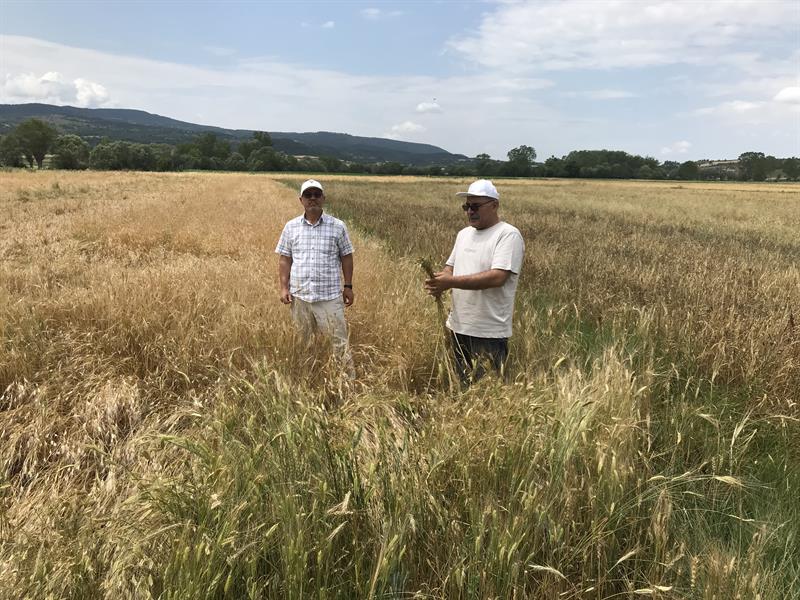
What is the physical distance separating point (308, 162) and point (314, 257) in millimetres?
124179

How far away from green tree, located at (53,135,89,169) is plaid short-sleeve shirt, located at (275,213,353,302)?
95346 mm

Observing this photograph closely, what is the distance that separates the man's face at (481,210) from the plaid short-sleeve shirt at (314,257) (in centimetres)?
129

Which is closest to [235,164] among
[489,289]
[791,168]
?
[489,289]

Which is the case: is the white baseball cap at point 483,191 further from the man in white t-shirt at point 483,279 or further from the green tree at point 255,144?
the green tree at point 255,144

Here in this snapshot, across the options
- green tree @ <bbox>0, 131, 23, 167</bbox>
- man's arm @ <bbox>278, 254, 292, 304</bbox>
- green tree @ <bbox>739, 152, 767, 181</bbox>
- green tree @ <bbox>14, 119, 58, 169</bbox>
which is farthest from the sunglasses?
green tree @ <bbox>739, 152, 767, 181</bbox>

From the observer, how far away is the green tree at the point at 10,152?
74.9 meters

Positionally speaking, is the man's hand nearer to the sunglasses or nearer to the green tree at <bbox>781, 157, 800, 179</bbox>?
the sunglasses

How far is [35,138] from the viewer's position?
278 feet

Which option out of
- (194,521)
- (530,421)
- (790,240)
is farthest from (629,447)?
(790,240)

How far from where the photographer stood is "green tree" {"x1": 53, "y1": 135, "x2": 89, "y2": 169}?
78562 mm

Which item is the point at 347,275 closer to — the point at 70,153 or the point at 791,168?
the point at 70,153

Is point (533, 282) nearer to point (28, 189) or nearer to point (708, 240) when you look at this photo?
point (708, 240)

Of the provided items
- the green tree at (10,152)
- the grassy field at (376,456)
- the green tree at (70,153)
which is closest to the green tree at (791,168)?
the grassy field at (376,456)

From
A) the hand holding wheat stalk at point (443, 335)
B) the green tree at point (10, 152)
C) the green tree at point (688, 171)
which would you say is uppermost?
the green tree at point (688, 171)
